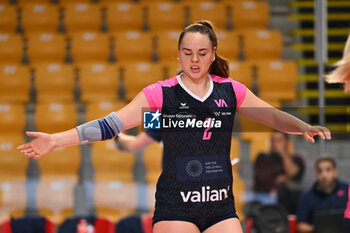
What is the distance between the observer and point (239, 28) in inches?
352

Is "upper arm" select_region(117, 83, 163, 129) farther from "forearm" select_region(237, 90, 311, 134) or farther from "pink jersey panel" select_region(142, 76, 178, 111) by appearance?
"forearm" select_region(237, 90, 311, 134)

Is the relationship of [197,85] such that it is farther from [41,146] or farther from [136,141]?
[136,141]

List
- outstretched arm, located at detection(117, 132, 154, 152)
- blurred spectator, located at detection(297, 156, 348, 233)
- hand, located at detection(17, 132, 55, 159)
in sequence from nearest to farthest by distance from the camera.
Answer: hand, located at detection(17, 132, 55, 159), outstretched arm, located at detection(117, 132, 154, 152), blurred spectator, located at detection(297, 156, 348, 233)

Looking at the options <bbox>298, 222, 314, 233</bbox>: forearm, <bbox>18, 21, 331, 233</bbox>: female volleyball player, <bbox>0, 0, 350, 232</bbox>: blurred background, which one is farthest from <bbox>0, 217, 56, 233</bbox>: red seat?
<bbox>18, 21, 331, 233</bbox>: female volleyball player

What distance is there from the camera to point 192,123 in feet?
9.98

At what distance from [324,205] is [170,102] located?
2505 millimetres

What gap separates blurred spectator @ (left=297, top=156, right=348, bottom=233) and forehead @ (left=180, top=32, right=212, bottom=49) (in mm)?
2259

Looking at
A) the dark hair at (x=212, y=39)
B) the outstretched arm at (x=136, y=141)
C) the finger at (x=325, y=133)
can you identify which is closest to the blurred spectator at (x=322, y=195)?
the outstretched arm at (x=136, y=141)

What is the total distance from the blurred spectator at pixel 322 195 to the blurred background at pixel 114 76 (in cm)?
8

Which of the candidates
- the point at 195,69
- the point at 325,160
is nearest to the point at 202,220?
the point at 195,69

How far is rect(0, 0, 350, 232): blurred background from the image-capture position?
204 inches

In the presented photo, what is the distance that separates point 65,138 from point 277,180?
8.65 feet

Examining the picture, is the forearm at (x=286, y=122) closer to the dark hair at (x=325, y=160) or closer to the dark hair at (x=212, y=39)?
the dark hair at (x=212, y=39)

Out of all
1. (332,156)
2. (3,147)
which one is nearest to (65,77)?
(3,147)
